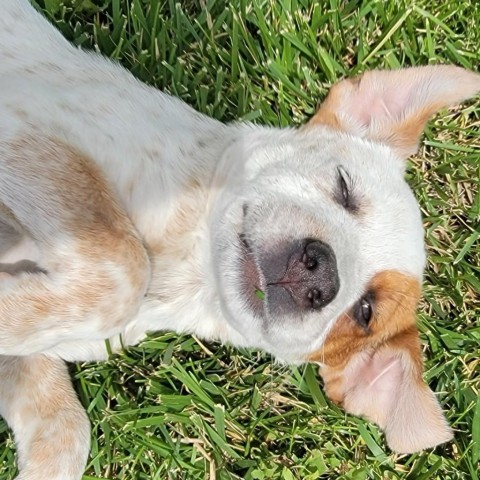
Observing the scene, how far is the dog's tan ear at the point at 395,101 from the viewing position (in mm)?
3582

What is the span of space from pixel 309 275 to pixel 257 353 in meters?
1.35

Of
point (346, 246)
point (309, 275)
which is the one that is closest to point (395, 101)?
point (346, 246)

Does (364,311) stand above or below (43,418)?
above

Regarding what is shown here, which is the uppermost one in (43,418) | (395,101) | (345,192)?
(395,101)

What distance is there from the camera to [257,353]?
426 centimetres

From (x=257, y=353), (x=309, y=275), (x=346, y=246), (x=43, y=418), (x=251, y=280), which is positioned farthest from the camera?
(x=257, y=353)

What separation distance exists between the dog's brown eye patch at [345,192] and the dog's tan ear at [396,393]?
0.76 metres

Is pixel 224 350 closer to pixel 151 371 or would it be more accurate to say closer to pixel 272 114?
pixel 151 371

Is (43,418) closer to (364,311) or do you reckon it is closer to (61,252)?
(61,252)

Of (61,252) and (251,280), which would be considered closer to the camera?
(61,252)

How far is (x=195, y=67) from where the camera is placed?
4277 mm

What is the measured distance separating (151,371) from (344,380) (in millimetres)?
1072

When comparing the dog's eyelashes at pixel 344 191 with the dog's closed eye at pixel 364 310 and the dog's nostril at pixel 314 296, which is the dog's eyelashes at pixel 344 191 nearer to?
the dog's closed eye at pixel 364 310

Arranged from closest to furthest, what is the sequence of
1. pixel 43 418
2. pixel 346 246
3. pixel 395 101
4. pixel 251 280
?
pixel 251 280 → pixel 346 246 → pixel 43 418 → pixel 395 101
